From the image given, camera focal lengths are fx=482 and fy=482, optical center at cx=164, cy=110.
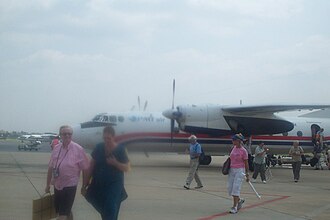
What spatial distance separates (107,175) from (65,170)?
2.37ft

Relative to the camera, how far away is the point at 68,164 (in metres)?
7.11

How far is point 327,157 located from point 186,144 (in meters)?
9.59

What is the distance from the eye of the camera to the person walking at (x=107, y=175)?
6703 millimetres

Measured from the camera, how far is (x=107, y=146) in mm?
6699

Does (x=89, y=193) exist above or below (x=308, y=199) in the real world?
above

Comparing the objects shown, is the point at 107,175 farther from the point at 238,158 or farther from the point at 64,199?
the point at 238,158

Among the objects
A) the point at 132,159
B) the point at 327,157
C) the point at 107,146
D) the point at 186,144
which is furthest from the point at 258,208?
the point at 327,157

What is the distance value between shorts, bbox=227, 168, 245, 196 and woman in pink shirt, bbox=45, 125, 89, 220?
480 cm

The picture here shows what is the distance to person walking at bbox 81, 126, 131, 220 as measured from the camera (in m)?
6.70

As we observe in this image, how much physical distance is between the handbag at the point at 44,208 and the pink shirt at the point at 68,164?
27 cm

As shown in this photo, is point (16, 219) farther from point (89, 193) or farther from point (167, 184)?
point (167, 184)

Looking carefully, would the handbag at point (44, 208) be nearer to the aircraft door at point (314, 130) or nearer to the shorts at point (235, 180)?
the shorts at point (235, 180)

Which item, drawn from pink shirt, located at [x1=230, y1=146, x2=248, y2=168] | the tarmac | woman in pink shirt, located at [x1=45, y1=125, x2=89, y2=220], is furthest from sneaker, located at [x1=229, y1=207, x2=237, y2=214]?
woman in pink shirt, located at [x1=45, y1=125, x2=89, y2=220]

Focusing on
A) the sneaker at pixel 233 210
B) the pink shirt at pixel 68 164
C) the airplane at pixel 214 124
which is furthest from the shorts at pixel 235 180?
the airplane at pixel 214 124
